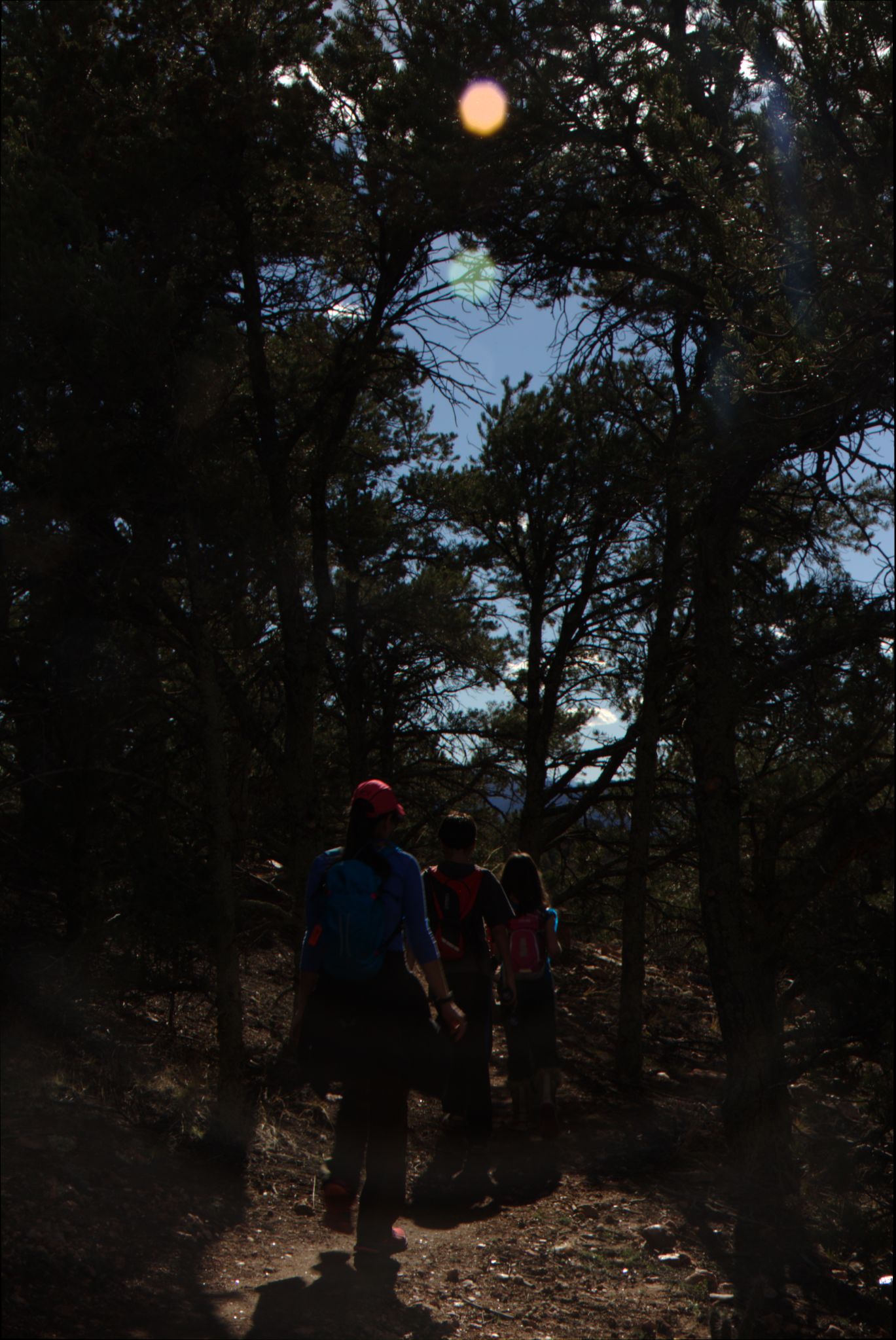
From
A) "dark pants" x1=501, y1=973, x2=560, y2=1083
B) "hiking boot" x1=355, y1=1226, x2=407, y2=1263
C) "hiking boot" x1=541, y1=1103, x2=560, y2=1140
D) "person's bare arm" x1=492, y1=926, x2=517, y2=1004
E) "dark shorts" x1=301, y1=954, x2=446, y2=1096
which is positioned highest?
"person's bare arm" x1=492, y1=926, x2=517, y2=1004

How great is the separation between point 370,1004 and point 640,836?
6.47 m

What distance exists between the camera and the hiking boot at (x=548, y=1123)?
7680 millimetres

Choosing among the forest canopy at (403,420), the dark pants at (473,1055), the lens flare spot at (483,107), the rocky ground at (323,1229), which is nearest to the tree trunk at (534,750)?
the forest canopy at (403,420)

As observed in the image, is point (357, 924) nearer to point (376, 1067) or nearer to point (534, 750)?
point (376, 1067)

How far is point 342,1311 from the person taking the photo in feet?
13.9

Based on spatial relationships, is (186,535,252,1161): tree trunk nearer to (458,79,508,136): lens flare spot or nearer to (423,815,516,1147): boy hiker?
(423,815,516,1147): boy hiker

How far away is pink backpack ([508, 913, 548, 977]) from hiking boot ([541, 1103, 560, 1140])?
917 mm

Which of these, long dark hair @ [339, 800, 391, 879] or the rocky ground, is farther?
long dark hair @ [339, 800, 391, 879]

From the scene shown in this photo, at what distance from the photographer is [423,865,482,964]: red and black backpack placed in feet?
21.2

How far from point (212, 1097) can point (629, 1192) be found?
257cm

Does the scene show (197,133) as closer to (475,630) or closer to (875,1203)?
(475,630)

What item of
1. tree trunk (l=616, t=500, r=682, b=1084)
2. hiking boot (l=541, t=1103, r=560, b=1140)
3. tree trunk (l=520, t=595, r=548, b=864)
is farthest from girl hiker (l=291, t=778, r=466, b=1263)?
tree trunk (l=520, t=595, r=548, b=864)

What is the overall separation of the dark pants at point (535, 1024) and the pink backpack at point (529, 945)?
89 mm

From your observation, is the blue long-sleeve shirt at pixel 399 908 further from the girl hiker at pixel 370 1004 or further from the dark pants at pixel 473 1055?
the dark pants at pixel 473 1055
